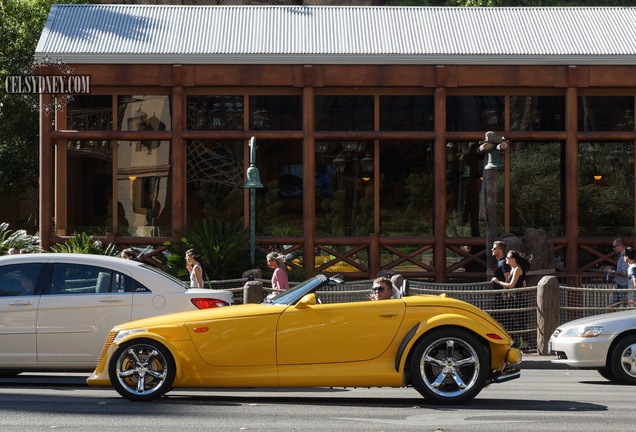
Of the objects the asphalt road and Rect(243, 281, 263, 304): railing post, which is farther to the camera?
Rect(243, 281, 263, 304): railing post

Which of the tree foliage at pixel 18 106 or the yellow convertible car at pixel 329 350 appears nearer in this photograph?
the yellow convertible car at pixel 329 350

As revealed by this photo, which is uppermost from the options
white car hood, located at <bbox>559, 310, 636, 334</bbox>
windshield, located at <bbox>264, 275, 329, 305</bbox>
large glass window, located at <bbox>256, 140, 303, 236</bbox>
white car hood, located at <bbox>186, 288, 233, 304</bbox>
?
large glass window, located at <bbox>256, 140, 303, 236</bbox>

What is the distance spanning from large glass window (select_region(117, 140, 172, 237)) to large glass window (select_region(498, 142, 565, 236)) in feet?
24.1

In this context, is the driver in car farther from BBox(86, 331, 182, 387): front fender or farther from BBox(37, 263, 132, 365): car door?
BBox(37, 263, 132, 365): car door

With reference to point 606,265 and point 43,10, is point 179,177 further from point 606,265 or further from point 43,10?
point 43,10

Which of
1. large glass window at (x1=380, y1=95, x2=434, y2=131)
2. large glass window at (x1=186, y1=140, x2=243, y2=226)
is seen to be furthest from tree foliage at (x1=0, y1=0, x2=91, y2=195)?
large glass window at (x1=380, y1=95, x2=434, y2=131)

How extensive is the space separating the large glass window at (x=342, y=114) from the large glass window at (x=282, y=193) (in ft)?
2.50

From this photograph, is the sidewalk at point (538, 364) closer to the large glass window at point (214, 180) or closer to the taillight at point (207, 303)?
the taillight at point (207, 303)

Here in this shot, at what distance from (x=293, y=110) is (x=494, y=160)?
17.1ft

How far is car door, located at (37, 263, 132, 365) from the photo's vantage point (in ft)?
37.2

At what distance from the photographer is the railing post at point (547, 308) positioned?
596 inches

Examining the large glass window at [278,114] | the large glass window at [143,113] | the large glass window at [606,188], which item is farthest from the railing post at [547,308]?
the large glass window at [143,113]

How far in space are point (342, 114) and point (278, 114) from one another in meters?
1.40

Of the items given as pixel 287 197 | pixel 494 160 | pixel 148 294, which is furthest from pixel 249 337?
pixel 287 197
